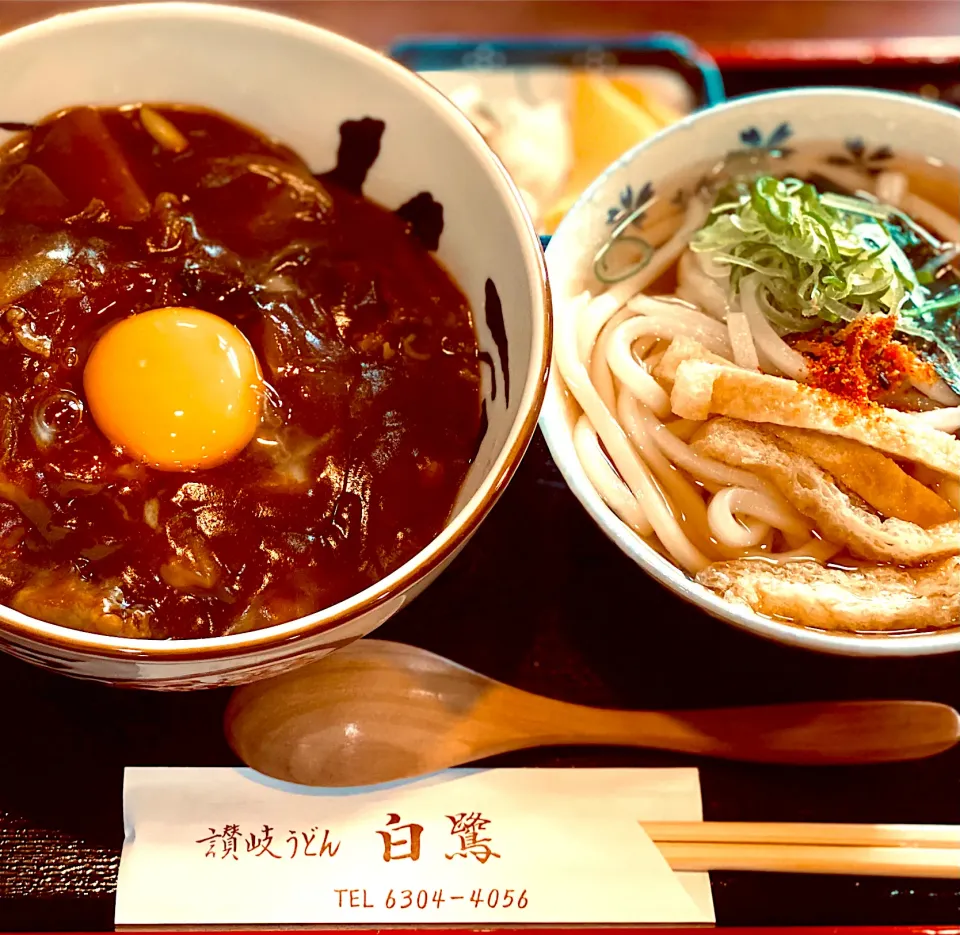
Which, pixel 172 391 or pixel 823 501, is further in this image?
pixel 823 501

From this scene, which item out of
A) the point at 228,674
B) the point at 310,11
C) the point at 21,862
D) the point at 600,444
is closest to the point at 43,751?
the point at 21,862

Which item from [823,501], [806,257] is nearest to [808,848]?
[823,501]

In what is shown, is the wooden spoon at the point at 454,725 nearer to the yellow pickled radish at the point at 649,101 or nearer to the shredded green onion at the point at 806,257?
the shredded green onion at the point at 806,257

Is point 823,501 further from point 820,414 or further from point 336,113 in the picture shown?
point 336,113

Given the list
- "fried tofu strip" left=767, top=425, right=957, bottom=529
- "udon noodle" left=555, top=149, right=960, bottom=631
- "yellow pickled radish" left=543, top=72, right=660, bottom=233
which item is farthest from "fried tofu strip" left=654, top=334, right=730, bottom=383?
"yellow pickled radish" left=543, top=72, right=660, bottom=233

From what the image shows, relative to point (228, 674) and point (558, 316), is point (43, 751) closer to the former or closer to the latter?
point (228, 674)
